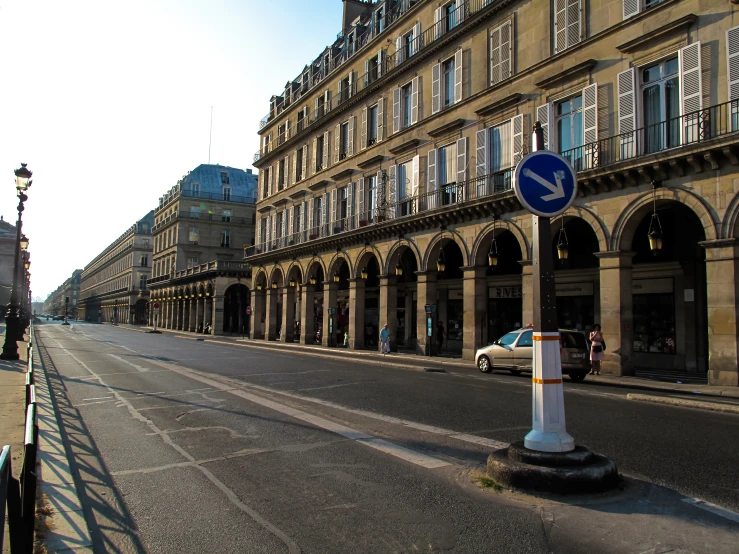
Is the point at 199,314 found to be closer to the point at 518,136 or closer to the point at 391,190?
the point at 391,190

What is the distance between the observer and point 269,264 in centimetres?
4534

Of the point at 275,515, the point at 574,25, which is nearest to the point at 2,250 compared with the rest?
the point at 574,25

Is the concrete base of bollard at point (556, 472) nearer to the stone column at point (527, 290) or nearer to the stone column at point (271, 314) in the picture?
the stone column at point (527, 290)

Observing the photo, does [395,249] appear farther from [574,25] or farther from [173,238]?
[173,238]

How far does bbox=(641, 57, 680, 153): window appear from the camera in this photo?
690 inches

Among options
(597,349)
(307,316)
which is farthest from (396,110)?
(597,349)

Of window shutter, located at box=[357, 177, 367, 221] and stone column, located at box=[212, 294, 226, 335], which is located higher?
window shutter, located at box=[357, 177, 367, 221]

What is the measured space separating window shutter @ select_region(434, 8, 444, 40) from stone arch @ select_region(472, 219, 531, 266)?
36.2 feet

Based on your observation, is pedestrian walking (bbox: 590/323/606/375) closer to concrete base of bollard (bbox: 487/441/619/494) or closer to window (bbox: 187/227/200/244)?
concrete base of bollard (bbox: 487/441/619/494)

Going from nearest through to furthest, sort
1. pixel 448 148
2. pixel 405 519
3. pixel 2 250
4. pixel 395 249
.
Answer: pixel 405 519, pixel 448 148, pixel 395 249, pixel 2 250

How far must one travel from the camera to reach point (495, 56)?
24.5 m

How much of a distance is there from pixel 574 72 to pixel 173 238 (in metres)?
66.5

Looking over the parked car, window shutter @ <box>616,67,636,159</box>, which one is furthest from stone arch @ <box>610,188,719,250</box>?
the parked car

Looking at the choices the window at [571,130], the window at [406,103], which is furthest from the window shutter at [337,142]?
the window at [571,130]
